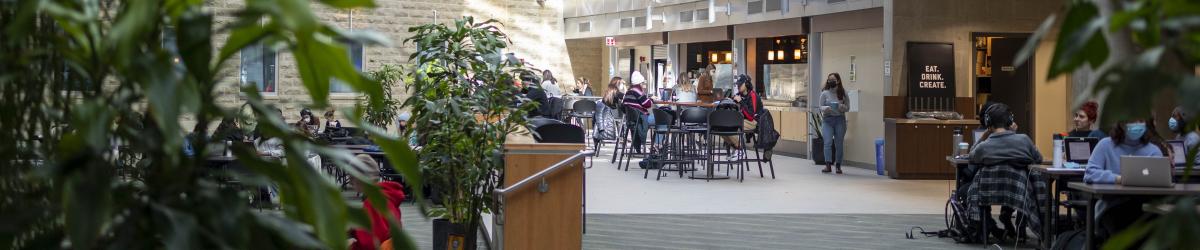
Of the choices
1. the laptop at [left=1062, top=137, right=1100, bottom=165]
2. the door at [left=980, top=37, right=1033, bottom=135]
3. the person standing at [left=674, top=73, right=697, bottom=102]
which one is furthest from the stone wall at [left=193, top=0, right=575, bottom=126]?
the laptop at [left=1062, top=137, right=1100, bottom=165]

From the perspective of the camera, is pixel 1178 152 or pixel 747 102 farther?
pixel 747 102

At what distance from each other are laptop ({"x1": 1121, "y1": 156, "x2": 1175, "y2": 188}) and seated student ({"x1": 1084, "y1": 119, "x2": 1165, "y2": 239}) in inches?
2.5

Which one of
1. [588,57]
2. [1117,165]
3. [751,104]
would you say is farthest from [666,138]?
[588,57]

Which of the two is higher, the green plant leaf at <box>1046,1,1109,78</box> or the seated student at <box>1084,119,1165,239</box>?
the green plant leaf at <box>1046,1,1109,78</box>

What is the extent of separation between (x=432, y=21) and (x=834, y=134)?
25.3 feet

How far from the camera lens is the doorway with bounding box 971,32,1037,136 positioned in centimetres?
1627

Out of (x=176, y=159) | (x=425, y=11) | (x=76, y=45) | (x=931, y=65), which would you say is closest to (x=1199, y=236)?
(x=176, y=159)

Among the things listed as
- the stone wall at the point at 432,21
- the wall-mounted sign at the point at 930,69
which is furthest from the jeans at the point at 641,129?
the stone wall at the point at 432,21

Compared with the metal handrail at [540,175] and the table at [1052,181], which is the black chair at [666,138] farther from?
the metal handrail at [540,175]

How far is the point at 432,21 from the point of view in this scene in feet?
68.2

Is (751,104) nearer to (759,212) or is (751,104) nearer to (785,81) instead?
(785,81)

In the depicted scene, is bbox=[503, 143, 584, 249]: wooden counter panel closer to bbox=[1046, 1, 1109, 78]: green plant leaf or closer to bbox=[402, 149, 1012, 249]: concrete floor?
bbox=[402, 149, 1012, 249]: concrete floor

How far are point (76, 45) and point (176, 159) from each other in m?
0.28

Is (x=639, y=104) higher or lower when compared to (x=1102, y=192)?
higher
